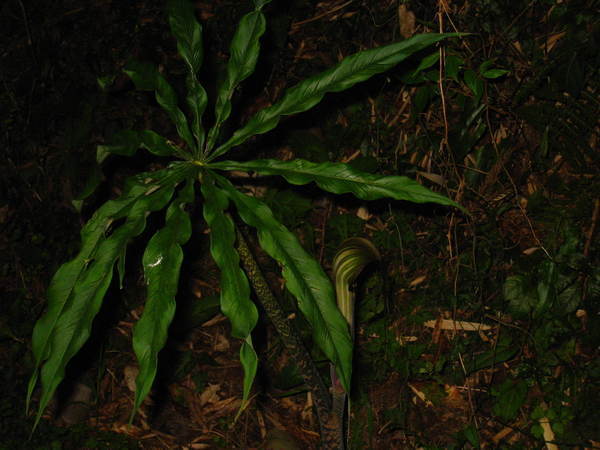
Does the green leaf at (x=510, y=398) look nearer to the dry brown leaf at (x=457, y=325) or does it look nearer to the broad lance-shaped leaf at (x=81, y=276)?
the dry brown leaf at (x=457, y=325)

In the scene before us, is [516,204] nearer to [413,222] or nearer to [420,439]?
[413,222]

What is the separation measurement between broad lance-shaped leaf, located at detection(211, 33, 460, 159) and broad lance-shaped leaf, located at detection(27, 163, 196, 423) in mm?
162

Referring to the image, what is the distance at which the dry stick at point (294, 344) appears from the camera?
1.29 m

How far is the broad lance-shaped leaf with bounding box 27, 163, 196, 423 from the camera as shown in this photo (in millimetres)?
1106

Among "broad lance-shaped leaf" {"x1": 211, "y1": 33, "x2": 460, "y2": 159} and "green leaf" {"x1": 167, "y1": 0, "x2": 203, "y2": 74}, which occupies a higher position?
"green leaf" {"x1": 167, "y1": 0, "x2": 203, "y2": 74}

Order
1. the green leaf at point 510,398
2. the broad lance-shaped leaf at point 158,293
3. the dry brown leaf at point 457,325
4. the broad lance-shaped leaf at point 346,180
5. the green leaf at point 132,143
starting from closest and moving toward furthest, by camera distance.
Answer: the broad lance-shaped leaf at point 158,293, the broad lance-shaped leaf at point 346,180, the green leaf at point 132,143, the green leaf at point 510,398, the dry brown leaf at point 457,325

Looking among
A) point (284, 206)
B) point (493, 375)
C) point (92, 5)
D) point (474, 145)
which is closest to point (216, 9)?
point (92, 5)

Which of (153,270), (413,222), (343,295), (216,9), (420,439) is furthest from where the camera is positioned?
(216,9)

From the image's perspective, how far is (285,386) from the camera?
1833 millimetres

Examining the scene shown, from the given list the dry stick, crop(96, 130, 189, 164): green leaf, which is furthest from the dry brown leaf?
crop(96, 130, 189, 164): green leaf

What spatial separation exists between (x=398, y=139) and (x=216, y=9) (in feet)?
2.90

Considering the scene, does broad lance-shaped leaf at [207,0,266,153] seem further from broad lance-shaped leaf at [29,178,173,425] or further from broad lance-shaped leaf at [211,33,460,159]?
broad lance-shaped leaf at [29,178,173,425]

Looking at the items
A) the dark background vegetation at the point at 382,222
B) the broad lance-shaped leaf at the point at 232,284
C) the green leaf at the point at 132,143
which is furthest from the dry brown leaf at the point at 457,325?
the green leaf at the point at 132,143

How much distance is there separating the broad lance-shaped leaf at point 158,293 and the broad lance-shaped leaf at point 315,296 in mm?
170
